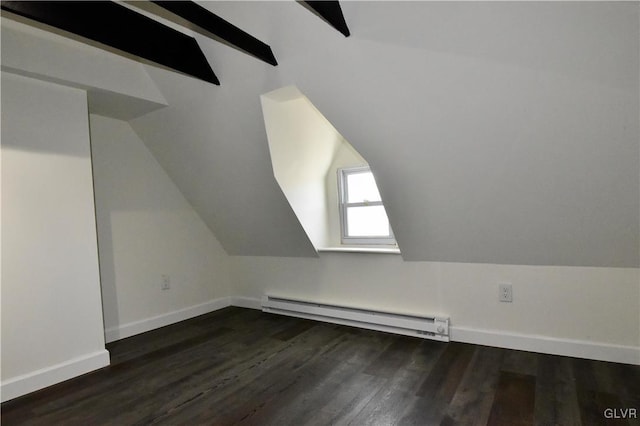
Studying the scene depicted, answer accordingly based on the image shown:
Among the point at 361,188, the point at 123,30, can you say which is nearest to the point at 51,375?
the point at 123,30

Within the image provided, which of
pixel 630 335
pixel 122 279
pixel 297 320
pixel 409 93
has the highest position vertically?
pixel 409 93

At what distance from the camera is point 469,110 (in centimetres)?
180

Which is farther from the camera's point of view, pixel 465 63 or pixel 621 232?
pixel 621 232

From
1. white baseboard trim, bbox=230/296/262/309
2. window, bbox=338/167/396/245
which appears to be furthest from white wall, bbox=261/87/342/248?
white baseboard trim, bbox=230/296/262/309

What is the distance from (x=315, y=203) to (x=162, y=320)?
187cm

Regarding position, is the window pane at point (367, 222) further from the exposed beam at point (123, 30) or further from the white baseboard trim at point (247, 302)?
the exposed beam at point (123, 30)

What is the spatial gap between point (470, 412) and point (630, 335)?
1262mm

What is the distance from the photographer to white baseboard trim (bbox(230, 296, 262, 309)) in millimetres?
3746

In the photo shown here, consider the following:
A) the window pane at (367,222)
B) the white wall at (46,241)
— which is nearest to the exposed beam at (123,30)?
the white wall at (46,241)

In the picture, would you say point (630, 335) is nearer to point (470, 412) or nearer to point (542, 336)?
point (542, 336)

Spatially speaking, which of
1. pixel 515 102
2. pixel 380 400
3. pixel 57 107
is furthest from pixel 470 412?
pixel 57 107

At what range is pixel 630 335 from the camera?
2.11 metres

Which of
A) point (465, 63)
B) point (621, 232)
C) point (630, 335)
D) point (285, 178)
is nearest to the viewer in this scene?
point (465, 63)

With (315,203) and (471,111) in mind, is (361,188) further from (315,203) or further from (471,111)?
(471,111)
